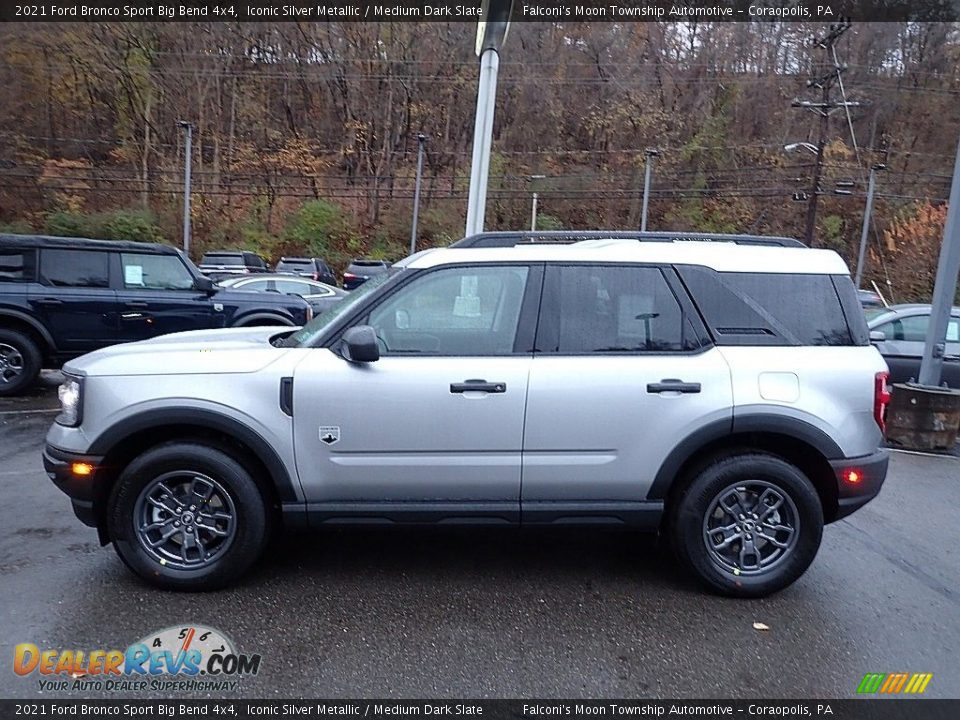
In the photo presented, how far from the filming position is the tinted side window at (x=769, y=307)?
377 cm

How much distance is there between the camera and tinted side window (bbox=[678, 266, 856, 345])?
148 inches

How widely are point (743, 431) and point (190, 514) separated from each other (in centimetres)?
303

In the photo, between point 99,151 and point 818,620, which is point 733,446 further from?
point 99,151

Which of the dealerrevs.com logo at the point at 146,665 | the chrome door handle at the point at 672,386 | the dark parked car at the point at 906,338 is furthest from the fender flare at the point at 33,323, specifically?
the dark parked car at the point at 906,338

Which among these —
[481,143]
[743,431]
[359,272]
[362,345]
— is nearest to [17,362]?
[481,143]

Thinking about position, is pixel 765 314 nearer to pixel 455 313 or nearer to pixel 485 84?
pixel 455 313

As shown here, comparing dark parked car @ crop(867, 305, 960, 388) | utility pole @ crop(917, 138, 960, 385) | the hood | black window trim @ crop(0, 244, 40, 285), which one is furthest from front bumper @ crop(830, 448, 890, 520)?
black window trim @ crop(0, 244, 40, 285)

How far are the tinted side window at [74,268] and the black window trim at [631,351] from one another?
7.26 meters

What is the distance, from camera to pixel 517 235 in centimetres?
429

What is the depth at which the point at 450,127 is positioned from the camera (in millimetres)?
46625

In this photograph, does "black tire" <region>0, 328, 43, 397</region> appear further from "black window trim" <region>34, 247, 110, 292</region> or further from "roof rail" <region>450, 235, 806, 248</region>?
"roof rail" <region>450, 235, 806, 248</region>

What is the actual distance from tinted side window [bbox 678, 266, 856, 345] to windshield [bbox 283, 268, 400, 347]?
1.72 metres

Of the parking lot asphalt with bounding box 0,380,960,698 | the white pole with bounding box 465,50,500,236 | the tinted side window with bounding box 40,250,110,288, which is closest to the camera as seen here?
the parking lot asphalt with bounding box 0,380,960,698

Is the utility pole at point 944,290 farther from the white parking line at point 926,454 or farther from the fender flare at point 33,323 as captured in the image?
the fender flare at point 33,323
